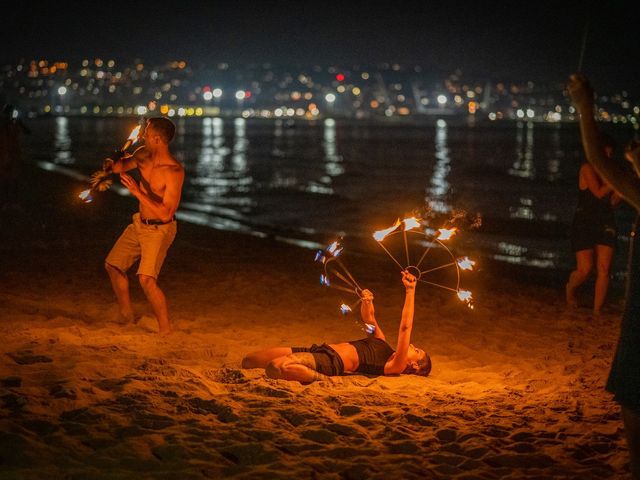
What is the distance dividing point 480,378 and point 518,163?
164 feet

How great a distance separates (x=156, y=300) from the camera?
24.6 ft

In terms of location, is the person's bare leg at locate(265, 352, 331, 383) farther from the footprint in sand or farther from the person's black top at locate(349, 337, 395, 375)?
the footprint in sand

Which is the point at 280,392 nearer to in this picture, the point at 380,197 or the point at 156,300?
the point at 156,300

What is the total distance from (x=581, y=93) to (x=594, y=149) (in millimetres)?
244

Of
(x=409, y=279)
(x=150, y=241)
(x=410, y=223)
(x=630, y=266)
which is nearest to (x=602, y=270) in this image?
(x=409, y=279)

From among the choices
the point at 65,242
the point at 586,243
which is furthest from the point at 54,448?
the point at 65,242

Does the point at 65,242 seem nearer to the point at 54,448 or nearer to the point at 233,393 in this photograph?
the point at 233,393

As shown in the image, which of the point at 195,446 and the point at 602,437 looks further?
the point at 602,437

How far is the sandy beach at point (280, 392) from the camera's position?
14.5 feet

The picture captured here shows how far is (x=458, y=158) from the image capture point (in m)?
60.2

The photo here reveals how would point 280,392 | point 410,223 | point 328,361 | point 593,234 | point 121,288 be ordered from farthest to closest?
point 593,234
point 121,288
point 328,361
point 280,392
point 410,223

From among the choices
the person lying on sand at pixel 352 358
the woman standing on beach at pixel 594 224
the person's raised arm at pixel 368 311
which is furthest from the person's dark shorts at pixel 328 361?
the woman standing on beach at pixel 594 224

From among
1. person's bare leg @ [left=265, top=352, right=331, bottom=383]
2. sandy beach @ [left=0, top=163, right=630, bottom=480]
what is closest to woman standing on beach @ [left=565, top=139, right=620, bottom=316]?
sandy beach @ [left=0, top=163, right=630, bottom=480]

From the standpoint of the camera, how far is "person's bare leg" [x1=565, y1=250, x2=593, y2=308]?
8.93m
